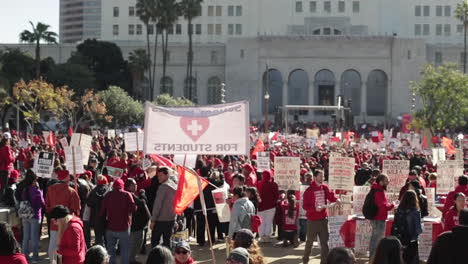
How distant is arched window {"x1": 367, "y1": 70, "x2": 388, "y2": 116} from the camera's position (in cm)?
9650

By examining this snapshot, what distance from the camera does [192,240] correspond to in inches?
723

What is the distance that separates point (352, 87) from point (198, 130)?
85.3 m

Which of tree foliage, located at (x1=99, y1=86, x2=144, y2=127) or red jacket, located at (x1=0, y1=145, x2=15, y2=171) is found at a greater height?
tree foliage, located at (x1=99, y1=86, x2=144, y2=127)

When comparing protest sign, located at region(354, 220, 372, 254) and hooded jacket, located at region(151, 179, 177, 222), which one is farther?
protest sign, located at region(354, 220, 372, 254)

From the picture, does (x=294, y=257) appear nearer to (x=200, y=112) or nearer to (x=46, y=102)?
(x=200, y=112)

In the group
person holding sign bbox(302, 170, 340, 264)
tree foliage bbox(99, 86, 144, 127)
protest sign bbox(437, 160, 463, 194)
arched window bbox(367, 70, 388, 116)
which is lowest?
person holding sign bbox(302, 170, 340, 264)

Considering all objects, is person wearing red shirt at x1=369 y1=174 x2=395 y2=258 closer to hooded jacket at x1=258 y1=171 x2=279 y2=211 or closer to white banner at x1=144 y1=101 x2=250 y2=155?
white banner at x1=144 y1=101 x2=250 y2=155

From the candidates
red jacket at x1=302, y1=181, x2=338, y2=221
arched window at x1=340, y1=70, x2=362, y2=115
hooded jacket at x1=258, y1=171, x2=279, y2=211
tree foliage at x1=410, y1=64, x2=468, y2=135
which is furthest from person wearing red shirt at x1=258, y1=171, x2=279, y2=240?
arched window at x1=340, y1=70, x2=362, y2=115

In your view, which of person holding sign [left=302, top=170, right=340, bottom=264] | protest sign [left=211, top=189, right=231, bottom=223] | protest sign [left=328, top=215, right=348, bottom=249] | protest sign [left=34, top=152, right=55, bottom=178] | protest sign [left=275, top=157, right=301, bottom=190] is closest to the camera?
protest sign [left=211, top=189, right=231, bottom=223]

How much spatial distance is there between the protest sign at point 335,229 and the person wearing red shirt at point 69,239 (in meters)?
6.20

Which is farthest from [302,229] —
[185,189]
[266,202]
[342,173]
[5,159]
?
[5,159]

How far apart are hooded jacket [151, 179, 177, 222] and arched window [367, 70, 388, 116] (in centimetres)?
8377

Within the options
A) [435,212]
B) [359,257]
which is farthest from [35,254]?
[435,212]

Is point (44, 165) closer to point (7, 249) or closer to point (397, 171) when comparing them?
point (397, 171)
